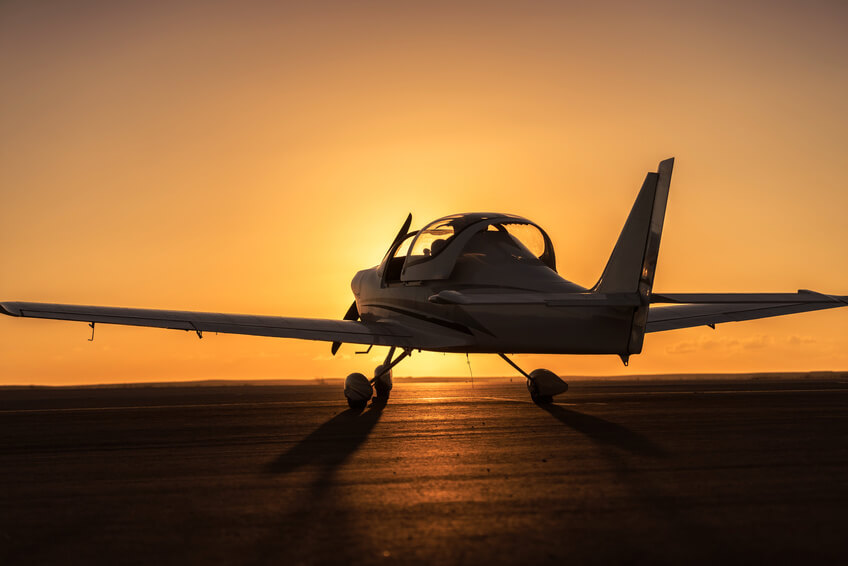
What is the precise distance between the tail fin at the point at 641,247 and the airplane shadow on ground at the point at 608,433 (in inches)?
51.5

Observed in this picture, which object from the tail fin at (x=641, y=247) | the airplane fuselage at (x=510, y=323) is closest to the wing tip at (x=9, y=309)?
the airplane fuselage at (x=510, y=323)

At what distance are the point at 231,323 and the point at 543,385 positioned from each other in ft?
20.2

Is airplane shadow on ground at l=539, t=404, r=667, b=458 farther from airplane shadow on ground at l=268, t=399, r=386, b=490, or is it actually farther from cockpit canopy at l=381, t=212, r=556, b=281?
cockpit canopy at l=381, t=212, r=556, b=281

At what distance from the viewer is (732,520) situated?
4.68 m

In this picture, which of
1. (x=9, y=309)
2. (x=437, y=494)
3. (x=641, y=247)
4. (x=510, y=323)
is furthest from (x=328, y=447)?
(x=9, y=309)

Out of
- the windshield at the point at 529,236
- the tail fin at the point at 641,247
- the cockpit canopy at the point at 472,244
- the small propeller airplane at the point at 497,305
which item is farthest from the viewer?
the windshield at the point at 529,236

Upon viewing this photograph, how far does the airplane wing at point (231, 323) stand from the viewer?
12914 mm

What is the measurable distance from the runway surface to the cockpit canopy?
391 centimetres

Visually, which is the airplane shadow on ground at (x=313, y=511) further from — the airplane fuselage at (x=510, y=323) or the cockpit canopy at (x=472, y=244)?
the cockpit canopy at (x=472, y=244)

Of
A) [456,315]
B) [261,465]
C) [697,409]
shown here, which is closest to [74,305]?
[456,315]

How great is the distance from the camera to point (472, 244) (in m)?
14.4

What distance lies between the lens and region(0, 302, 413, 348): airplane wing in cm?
1291

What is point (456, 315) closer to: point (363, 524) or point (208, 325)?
point (208, 325)

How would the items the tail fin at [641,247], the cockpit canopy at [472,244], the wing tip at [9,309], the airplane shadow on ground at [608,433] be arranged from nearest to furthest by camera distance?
the airplane shadow on ground at [608,433]
the tail fin at [641,247]
the wing tip at [9,309]
the cockpit canopy at [472,244]
